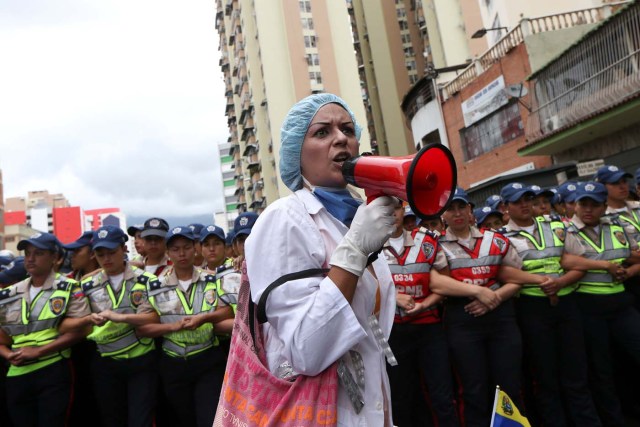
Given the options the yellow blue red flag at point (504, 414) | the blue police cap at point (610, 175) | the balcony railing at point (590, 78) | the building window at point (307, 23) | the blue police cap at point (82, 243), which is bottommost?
the yellow blue red flag at point (504, 414)

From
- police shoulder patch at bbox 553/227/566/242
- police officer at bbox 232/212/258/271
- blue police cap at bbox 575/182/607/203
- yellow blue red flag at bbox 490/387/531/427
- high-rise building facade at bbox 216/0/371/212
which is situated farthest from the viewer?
high-rise building facade at bbox 216/0/371/212

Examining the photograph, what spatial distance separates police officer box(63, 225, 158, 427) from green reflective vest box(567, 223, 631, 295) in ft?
14.0

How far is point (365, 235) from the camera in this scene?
1.48m

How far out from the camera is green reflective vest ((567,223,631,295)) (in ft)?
15.9

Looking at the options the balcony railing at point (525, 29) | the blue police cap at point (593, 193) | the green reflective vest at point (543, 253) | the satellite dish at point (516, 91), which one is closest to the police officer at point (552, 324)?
the green reflective vest at point (543, 253)

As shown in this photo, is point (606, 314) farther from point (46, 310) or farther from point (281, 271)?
point (46, 310)

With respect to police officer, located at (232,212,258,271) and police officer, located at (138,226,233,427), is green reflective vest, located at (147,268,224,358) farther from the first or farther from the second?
police officer, located at (232,212,258,271)

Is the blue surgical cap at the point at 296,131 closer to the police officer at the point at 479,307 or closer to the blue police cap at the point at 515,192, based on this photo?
A: the police officer at the point at 479,307

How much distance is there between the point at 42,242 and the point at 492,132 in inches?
764

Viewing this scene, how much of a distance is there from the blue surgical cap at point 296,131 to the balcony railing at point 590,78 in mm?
12846

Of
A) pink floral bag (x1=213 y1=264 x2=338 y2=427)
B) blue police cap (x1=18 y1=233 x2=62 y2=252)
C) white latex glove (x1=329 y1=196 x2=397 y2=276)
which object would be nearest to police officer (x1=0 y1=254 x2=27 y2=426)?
blue police cap (x1=18 y1=233 x2=62 y2=252)

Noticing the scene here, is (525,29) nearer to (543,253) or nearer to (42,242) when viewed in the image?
(543,253)

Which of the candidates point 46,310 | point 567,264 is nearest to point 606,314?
point 567,264

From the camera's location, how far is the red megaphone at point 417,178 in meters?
1.44
